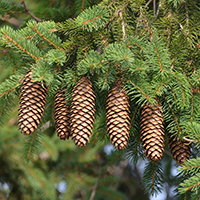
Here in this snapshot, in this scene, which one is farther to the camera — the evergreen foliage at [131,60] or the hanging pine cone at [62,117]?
the hanging pine cone at [62,117]

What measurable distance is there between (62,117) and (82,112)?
0.14 metres

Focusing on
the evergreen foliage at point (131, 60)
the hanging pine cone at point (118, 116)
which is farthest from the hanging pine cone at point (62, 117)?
the hanging pine cone at point (118, 116)

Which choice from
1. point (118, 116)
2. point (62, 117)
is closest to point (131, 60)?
point (118, 116)

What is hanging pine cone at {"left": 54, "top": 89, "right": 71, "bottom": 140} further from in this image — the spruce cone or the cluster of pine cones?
the spruce cone

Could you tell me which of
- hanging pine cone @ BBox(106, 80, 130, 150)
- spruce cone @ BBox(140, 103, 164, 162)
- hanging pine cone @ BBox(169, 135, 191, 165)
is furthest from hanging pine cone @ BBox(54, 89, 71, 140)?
hanging pine cone @ BBox(169, 135, 191, 165)

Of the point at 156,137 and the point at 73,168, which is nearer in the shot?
the point at 156,137

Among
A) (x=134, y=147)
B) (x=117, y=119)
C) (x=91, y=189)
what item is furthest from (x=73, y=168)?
(x=117, y=119)

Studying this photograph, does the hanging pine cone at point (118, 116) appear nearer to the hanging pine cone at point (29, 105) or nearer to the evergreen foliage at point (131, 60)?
the evergreen foliage at point (131, 60)

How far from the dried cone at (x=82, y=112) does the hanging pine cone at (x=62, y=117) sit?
9 cm

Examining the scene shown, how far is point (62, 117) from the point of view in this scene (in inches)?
47.8

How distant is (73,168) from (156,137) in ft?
6.10

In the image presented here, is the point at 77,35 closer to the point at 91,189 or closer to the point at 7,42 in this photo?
the point at 7,42

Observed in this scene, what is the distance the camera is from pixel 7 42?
112 cm

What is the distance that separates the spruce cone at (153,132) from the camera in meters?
1.12
